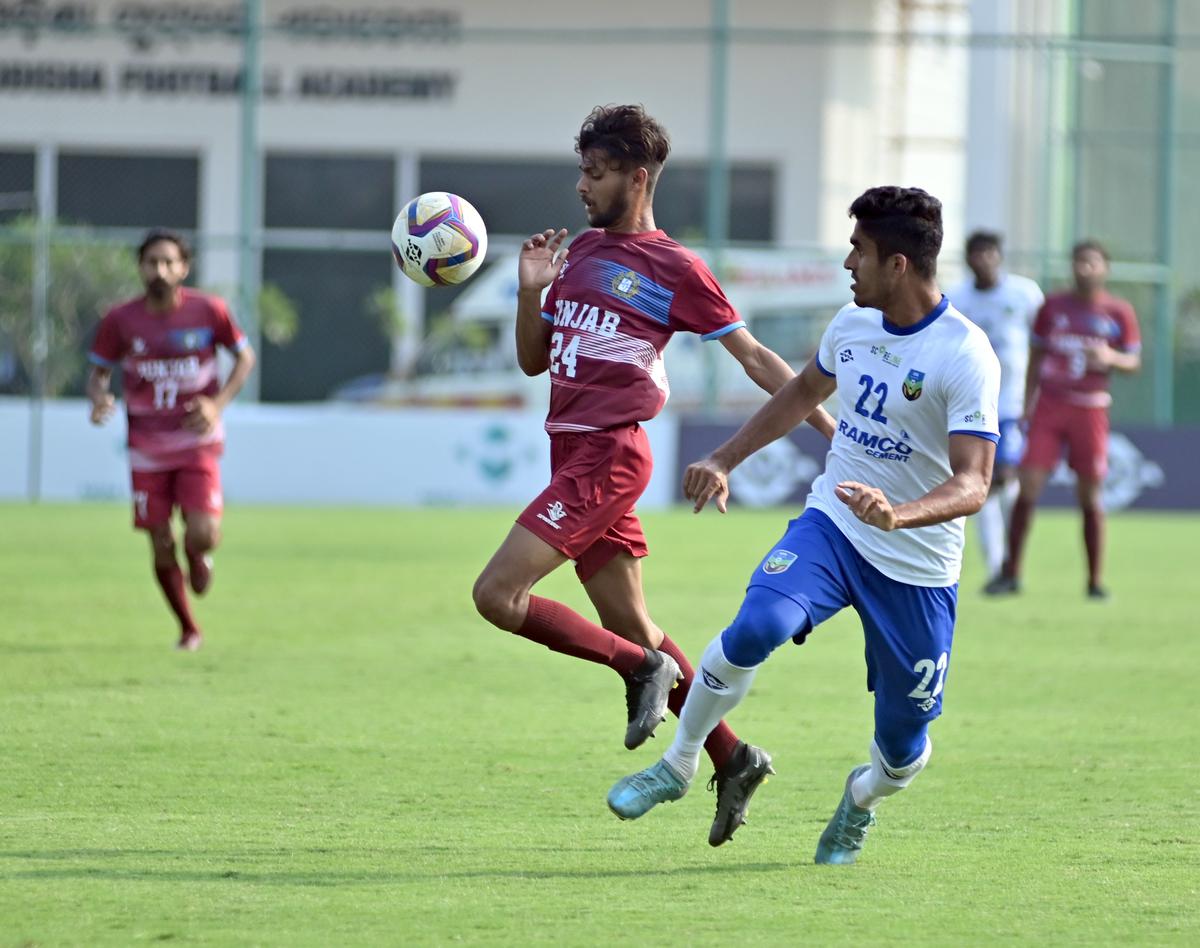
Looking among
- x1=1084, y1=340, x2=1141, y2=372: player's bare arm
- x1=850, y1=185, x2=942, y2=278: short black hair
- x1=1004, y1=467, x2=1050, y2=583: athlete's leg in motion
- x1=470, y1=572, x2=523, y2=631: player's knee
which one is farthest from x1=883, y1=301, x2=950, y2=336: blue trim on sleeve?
x1=1084, y1=340, x2=1141, y2=372: player's bare arm

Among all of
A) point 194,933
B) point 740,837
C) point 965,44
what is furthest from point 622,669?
point 965,44

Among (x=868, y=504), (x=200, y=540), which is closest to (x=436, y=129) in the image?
(x=200, y=540)

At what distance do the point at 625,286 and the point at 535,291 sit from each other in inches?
11.6

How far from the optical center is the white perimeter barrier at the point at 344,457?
2069 centimetres

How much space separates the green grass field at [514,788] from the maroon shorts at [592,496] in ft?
2.81

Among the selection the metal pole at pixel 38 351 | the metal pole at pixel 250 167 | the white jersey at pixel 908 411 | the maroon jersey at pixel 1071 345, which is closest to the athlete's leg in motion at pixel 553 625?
the white jersey at pixel 908 411

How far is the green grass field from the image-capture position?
4988mm

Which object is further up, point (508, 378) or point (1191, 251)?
point (1191, 251)

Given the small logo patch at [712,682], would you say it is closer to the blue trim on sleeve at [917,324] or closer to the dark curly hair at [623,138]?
the blue trim on sleeve at [917,324]

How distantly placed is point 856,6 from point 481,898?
96.7 ft

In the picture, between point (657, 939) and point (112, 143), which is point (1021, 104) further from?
point (657, 939)

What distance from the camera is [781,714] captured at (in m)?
8.62

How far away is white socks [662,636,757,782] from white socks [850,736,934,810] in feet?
1.42

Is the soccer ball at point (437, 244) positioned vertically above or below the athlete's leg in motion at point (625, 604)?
above
